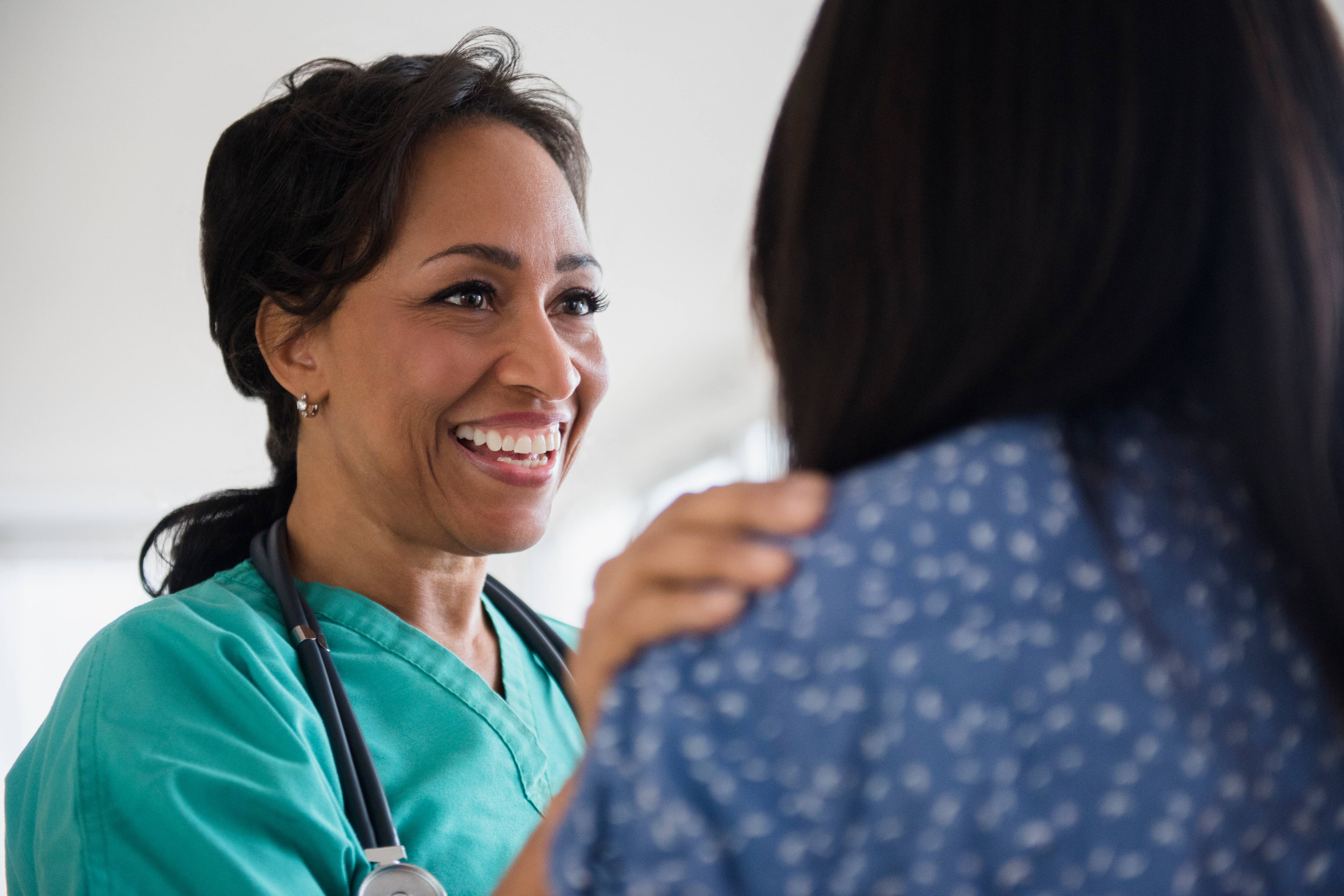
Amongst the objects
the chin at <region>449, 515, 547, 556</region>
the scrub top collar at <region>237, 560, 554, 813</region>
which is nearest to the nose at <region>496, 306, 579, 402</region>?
the chin at <region>449, 515, 547, 556</region>

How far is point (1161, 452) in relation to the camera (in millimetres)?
496

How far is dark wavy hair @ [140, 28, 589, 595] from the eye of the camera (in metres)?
1.14

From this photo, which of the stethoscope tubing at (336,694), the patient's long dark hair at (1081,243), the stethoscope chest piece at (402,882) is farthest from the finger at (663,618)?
the stethoscope chest piece at (402,882)

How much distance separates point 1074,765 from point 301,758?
0.67m

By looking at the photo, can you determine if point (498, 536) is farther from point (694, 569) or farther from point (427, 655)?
point (694, 569)

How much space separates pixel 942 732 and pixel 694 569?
118 mm

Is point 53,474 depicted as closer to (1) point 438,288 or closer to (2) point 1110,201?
(1) point 438,288

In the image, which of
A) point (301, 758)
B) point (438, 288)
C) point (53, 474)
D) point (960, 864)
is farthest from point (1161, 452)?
point (53, 474)

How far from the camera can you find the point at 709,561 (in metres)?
0.46

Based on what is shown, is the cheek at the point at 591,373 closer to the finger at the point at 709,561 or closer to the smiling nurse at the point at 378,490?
the smiling nurse at the point at 378,490

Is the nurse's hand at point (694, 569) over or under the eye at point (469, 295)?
under

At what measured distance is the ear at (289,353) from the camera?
3.92 ft

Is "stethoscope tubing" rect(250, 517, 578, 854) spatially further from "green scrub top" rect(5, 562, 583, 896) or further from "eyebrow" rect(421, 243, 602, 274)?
"eyebrow" rect(421, 243, 602, 274)

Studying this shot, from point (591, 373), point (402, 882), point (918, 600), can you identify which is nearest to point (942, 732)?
point (918, 600)
